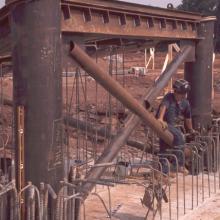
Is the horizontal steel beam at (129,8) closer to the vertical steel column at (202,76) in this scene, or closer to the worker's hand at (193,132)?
the vertical steel column at (202,76)

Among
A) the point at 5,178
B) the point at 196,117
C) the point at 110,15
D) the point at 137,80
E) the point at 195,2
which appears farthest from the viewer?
the point at 195,2

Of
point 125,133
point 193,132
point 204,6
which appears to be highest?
point 204,6

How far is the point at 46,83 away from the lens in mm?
5152

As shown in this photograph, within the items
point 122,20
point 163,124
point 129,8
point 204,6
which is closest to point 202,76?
point 163,124

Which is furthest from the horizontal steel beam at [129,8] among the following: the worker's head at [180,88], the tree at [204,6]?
the tree at [204,6]

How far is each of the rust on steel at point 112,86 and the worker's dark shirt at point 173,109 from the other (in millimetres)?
510

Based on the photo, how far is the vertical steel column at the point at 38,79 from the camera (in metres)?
5.05

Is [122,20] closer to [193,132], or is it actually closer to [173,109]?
[173,109]

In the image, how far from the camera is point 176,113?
8.63 metres

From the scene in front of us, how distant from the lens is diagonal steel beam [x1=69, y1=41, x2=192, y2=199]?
241 inches

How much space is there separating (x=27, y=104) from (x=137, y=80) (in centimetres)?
2425

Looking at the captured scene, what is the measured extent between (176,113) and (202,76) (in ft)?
3.25

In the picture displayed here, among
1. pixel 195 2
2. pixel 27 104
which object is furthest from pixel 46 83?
pixel 195 2

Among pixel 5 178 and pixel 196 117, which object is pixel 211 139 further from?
pixel 5 178
